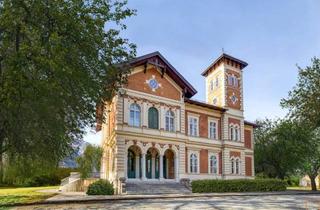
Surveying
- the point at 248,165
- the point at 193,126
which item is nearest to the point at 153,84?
the point at 193,126

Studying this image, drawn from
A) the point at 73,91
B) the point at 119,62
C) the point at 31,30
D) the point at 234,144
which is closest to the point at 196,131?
the point at 234,144

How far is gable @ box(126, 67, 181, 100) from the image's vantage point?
30766mm

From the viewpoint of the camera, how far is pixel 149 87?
1256 inches

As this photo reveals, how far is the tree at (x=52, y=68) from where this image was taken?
14.0m

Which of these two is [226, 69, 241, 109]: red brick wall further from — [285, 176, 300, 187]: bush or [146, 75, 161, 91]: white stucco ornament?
[285, 176, 300, 187]: bush

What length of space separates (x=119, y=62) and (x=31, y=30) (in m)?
4.91

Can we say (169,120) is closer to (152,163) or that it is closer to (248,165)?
(152,163)

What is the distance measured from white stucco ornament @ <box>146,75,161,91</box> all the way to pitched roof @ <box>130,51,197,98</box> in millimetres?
1324

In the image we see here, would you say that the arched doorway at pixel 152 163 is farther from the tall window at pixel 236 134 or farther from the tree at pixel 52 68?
the tree at pixel 52 68

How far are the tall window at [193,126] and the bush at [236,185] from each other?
5.47m

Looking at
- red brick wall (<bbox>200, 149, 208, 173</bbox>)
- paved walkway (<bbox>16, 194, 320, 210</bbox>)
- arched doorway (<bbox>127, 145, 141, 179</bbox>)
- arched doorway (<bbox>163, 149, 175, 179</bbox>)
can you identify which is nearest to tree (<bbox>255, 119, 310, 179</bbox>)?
red brick wall (<bbox>200, 149, 208, 173</bbox>)

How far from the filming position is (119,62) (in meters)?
18.3

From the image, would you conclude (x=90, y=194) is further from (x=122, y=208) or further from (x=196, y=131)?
(x=196, y=131)

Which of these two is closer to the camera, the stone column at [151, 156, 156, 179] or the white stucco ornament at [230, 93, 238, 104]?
the stone column at [151, 156, 156, 179]
